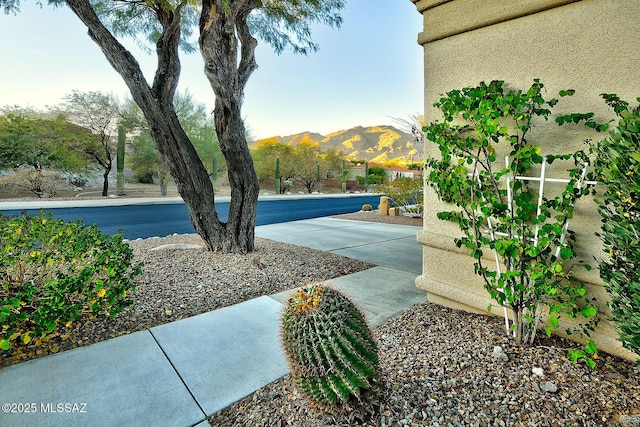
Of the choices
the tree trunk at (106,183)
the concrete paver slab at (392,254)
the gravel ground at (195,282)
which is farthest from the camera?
the tree trunk at (106,183)

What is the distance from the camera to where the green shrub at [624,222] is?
1.60m

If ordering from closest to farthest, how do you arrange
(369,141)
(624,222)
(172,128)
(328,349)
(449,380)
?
(328,349)
(624,222)
(449,380)
(172,128)
(369,141)

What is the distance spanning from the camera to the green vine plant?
2025mm

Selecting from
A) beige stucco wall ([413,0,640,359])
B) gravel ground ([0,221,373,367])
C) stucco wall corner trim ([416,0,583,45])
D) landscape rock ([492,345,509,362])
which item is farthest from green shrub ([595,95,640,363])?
gravel ground ([0,221,373,367])

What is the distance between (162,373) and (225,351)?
44 cm

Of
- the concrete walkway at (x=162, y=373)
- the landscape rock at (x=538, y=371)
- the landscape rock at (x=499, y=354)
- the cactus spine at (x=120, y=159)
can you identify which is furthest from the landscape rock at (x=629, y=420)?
the cactus spine at (x=120, y=159)

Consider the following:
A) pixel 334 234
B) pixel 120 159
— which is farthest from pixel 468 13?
pixel 120 159

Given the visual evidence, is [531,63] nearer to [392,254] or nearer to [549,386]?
[549,386]

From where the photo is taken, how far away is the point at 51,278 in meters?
2.45

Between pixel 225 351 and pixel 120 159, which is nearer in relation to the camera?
pixel 225 351

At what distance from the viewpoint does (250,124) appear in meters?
26.4

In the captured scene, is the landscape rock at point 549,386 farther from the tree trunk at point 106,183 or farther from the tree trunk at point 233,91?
the tree trunk at point 106,183

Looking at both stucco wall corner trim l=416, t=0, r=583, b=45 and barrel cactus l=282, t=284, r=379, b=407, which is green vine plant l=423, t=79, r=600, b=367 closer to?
stucco wall corner trim l=416, t=0, r=583, b=45

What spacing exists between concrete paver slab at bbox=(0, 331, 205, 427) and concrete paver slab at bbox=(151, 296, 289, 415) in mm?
104
